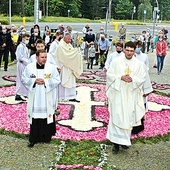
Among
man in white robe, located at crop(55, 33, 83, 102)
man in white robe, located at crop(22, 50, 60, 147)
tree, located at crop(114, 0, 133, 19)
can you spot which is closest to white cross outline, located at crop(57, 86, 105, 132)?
man in white robe, located at crop(55, 33, 83, 102)

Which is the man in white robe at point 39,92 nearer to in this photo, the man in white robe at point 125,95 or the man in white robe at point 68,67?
the man in white robe at point 125,95

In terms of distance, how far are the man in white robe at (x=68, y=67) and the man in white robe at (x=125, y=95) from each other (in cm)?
408

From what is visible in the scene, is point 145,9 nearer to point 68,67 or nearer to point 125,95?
point 68,67

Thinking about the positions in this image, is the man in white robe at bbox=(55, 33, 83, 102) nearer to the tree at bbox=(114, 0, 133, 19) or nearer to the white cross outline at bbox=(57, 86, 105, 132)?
the white cross outline at bbox=(57, 86, 105, 132)

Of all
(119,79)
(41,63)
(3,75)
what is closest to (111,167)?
(119,79)

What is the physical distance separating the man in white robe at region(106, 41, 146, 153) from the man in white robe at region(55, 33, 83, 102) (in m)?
4.08

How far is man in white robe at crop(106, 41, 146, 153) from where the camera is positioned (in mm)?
7445

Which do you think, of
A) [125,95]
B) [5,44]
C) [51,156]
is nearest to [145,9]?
[5,44]

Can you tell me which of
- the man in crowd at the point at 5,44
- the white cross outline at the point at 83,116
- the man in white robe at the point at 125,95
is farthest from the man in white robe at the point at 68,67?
the man in crowd at the point at 5,44

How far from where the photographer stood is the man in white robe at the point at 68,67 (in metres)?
11.5

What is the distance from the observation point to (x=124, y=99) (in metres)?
7.47

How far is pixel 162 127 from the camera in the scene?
9.34 m

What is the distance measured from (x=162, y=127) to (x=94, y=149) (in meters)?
2.28

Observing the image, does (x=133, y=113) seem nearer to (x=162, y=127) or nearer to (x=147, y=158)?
(x=147, y=158)
